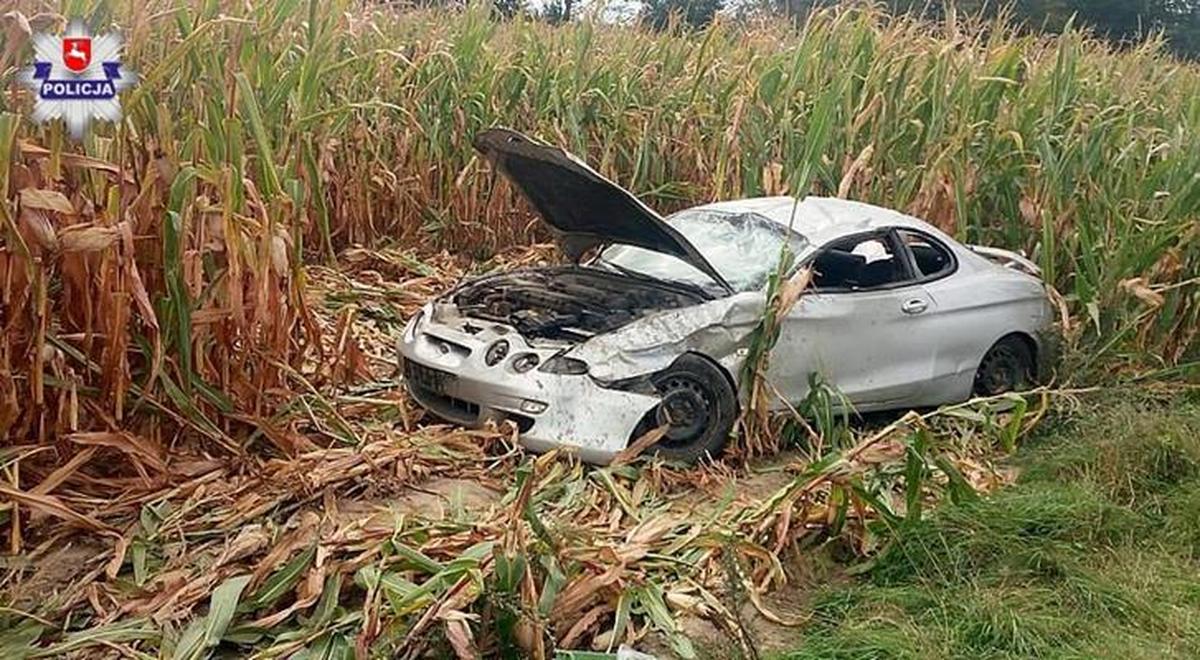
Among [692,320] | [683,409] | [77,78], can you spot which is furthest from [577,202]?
[77,78]

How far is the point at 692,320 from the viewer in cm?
486

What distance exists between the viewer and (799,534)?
13.3 feet

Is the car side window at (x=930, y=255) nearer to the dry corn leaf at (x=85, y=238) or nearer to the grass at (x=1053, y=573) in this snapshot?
the grass at (x=1053, y=573)

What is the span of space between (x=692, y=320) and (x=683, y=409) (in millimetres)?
418

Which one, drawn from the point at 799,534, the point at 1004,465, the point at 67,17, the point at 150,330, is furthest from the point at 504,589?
the point at 1004,465

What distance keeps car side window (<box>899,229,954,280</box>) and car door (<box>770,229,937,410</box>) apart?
203 mm

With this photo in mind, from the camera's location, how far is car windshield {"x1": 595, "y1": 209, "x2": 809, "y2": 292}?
5.24m

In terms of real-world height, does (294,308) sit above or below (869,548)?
above

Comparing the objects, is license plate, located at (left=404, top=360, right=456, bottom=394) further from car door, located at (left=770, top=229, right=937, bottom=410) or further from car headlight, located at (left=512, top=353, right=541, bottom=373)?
car door, located at (left=770, top=229, right=937, bottom=410)

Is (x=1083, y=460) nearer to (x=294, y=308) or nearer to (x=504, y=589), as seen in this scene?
(x=504, y=589)

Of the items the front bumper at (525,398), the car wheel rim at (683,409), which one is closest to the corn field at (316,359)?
the front bumper at (525,398)

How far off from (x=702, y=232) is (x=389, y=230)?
3.57m

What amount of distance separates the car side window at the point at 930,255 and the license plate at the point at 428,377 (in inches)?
108

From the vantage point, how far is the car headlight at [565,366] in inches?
182
